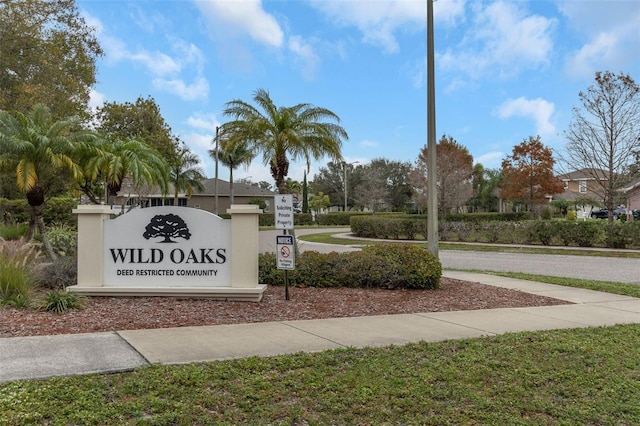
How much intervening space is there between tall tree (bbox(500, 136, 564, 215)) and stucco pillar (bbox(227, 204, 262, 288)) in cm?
3437

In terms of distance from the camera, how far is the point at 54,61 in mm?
24969

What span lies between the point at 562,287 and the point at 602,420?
8547mm

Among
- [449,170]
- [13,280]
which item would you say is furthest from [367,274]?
[449,170]

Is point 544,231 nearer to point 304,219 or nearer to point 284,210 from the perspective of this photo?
point 284,210

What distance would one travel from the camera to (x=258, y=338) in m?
6.46

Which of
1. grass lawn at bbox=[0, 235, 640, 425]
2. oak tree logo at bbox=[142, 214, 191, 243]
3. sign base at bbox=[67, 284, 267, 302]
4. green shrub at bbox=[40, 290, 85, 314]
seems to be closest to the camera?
grass lawn at bbox=[0, 235, 640, 425]

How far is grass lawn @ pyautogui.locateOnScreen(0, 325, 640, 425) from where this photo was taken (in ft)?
13.3

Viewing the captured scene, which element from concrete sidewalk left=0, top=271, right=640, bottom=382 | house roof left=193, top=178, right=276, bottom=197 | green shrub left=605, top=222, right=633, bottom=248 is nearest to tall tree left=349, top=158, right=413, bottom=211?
house roof left=193, top=178, right=276, bottom=197

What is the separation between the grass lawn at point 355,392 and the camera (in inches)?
160

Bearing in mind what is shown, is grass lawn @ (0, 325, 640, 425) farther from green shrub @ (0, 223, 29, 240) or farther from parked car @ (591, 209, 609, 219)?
parked car @ (591, 209, 609, 219)

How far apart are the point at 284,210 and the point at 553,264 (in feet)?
43.5

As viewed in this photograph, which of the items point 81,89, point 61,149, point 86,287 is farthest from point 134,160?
point 86,287

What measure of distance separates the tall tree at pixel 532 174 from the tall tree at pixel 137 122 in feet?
82.1

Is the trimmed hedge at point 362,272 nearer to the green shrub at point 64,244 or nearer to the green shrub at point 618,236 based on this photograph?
the green shrub at point 64,244
